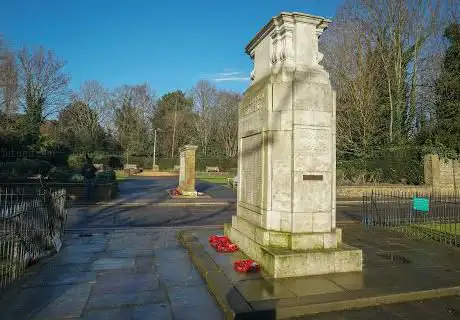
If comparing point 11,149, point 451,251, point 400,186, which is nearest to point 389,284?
point 451,251

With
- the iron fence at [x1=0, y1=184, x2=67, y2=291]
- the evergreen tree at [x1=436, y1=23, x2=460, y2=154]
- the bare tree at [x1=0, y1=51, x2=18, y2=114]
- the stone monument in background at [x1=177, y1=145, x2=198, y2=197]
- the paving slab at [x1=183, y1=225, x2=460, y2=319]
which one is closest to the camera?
the paving slab at [x1=183, y1=225, x2=460, y2=319]

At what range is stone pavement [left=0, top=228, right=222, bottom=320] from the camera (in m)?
4.60

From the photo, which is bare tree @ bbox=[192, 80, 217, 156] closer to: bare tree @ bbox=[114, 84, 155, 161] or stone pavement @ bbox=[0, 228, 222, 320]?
bare tree @ bbox=[114, 84, 155, 161]

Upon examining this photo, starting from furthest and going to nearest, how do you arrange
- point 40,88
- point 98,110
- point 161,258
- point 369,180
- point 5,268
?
point 98,110, point 40,88, point 369,180, point 161,258, point 5,268

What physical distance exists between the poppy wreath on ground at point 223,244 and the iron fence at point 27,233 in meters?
3.56

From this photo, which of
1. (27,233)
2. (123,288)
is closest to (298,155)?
(123,288)

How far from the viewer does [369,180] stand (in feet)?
91.5

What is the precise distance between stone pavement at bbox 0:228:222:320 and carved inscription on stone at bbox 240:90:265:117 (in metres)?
3.34

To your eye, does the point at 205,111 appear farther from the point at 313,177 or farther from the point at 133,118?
the point at 313,177

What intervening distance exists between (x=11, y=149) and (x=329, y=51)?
29020mm

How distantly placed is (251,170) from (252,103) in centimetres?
139

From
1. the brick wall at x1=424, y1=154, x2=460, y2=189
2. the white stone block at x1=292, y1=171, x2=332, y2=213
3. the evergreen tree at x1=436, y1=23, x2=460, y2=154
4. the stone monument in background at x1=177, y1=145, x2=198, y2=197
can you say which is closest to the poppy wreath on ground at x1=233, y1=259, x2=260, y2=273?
the white stone block at x1=292, y1=171, x2=332, y2=213

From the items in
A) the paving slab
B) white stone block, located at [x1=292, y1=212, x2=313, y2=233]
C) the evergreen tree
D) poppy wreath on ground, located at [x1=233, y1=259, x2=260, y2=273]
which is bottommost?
the paving slab

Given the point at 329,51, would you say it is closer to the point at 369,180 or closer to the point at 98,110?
the point at 369,180
